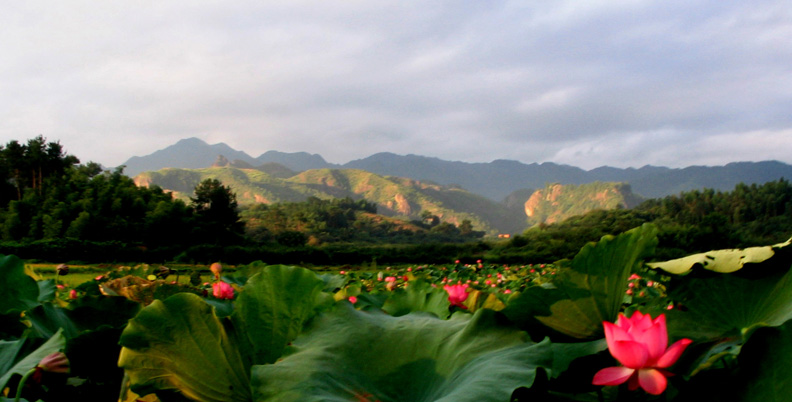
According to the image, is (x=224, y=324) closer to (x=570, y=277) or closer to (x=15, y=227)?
(x=570, y=277)

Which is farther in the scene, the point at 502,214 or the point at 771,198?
the point at 502,214

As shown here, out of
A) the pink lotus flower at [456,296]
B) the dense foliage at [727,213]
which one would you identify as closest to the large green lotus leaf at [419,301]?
the pink lotus flower at [456,296]

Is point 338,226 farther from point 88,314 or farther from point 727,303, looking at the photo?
point 727,303

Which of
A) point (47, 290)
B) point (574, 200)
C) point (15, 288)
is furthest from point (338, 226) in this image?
point (574, 200)

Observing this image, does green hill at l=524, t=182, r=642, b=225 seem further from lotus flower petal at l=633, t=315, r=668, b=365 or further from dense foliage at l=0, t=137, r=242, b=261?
lotus flower petal at l=633, t=315, r=668, b=365

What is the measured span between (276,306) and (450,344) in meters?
0.25

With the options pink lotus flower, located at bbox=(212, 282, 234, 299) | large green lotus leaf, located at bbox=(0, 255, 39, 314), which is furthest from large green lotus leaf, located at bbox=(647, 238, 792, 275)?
large green lotus leaf, located at bbox=(0, 255, 39, 314)

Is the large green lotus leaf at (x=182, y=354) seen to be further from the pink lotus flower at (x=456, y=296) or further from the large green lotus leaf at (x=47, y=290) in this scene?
the large green lotus leaf at (x=47, y=290)

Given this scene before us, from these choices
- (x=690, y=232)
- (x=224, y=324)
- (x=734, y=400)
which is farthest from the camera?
(x=690, y=232)

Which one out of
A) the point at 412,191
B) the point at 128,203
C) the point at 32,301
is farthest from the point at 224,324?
the point at 412,191

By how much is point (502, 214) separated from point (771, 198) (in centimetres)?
10584

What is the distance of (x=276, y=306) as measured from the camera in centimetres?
67

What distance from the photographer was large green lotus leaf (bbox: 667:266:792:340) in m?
0.63

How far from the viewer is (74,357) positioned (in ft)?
2.07
